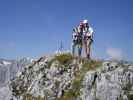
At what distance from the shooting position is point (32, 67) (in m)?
33.7

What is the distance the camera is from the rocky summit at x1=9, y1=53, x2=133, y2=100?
27875 millimetres

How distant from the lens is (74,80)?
29.5m

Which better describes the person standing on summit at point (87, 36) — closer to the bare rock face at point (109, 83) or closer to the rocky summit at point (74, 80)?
the rocky summit at point (74, 80)

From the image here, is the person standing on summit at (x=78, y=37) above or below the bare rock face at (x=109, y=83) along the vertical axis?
above

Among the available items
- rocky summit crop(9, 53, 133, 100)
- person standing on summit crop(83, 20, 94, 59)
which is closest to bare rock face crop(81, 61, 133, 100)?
rocky summit crop(9, 53, 133, 100)

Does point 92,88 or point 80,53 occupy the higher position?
point 80,53

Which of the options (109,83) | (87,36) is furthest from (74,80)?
(87,36)

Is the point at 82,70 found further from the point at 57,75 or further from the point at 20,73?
the point at 20,73

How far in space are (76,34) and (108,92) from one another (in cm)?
778

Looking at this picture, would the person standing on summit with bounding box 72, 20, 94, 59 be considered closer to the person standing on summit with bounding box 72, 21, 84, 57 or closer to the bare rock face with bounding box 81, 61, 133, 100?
the person standing on summit with bounding box 72, 21, 84, 57

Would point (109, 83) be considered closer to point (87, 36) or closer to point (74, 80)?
point (74, 80)

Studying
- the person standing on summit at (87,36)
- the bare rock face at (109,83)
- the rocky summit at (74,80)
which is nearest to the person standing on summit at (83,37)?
the person standing on summit at (87,36)

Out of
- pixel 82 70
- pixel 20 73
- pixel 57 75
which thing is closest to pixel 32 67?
pixel 20 73

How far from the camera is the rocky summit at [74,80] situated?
27875 mm
